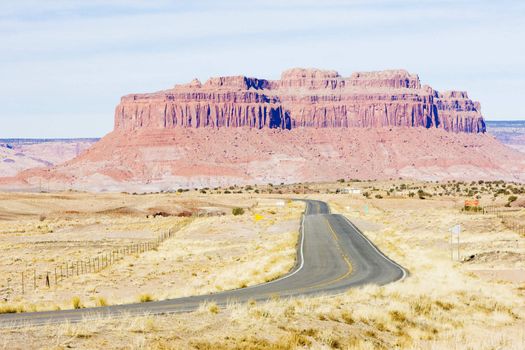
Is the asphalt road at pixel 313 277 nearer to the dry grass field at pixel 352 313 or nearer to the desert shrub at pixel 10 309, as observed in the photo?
the desert shrub at pixel 10 309

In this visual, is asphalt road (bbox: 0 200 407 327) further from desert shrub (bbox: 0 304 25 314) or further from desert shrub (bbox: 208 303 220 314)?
desert shrub (bbox: 208 303 220 314)

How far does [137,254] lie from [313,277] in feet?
69.6

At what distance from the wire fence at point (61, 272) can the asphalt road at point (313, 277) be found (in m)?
11.8

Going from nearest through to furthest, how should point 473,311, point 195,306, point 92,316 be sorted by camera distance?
point 92,316 → point 195,306 → point 473,311

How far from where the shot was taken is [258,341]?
19.5 m

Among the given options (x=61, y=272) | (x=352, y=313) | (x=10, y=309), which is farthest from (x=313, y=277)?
(x=61, y=272)

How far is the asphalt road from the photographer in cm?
2398

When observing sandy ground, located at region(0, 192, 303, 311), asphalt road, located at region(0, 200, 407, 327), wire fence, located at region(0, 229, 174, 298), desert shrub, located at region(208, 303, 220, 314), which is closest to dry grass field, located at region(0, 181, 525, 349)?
desert shrub, located at region(208, 303, 220, 314)

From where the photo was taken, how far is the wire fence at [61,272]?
41281mm

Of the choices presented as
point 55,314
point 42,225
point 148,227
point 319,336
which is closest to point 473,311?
point 319,336

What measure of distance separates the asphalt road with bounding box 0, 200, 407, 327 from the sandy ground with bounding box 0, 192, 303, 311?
1288 millimetres

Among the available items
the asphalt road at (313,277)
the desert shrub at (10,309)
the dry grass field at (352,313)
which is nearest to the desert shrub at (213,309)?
the dry grass field at (352,313)

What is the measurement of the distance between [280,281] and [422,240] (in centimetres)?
2892

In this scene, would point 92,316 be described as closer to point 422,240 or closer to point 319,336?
point 319,336
